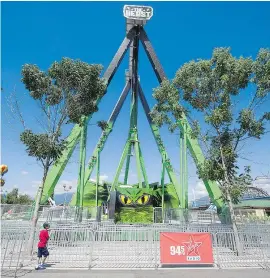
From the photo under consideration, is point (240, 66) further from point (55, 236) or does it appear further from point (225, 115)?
point (55, 236)

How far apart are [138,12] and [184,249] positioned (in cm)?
2686

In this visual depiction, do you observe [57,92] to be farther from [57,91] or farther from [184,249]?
[184,249]

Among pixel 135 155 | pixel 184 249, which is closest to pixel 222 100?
pixel 184 249

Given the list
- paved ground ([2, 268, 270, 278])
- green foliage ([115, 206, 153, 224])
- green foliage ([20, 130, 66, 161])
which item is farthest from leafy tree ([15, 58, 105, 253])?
green foliage ([115, 206, 153, 224])

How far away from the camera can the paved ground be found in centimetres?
836

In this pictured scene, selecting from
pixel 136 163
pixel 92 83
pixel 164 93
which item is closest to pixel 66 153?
pixel 92 83

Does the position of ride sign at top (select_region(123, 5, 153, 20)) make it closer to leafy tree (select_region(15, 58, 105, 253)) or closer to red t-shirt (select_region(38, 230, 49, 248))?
leafy tree (select_region(15, 58, 105, 253))

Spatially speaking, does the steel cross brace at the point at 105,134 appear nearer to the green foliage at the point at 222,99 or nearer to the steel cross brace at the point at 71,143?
the steel cross brace at the point at 71,143

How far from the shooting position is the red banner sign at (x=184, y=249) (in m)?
9.52

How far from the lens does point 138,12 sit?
29219 mm

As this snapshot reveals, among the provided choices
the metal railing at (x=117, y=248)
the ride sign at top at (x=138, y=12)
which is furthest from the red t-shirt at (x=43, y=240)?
the ride sign at top at (x=138, y=12)

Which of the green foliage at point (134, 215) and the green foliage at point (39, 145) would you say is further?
the green foliage at point (134, 215)

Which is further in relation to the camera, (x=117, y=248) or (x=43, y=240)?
(x=117, y=248)

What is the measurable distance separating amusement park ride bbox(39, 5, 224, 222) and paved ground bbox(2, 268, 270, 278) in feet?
23.4
